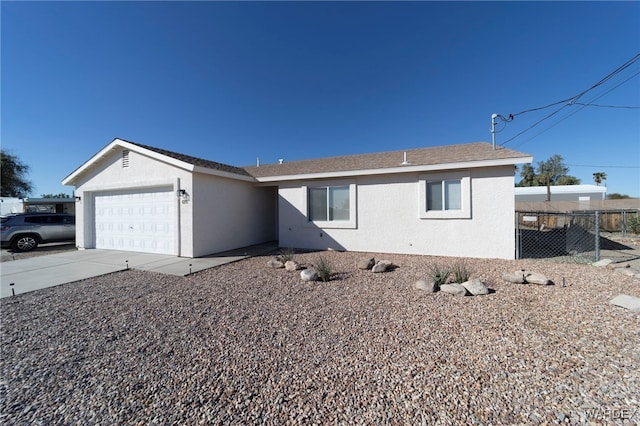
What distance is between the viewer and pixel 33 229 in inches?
425

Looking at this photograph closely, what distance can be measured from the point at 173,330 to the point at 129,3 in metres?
10.4

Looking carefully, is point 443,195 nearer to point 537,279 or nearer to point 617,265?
point 537,279

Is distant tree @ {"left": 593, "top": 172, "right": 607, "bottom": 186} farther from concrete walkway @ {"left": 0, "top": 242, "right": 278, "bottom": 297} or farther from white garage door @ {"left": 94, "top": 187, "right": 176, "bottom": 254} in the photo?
white garage door @ {"left": 94, "top": 187, "right": 176, "bottom": 254}

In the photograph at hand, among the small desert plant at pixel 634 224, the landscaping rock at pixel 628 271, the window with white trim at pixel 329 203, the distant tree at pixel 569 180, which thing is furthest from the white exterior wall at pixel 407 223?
the distant tree at pixel 569 180

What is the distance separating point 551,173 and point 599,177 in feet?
23.8

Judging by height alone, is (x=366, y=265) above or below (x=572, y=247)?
below

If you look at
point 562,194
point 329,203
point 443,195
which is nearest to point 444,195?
point 443,195

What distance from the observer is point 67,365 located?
271 centimetres

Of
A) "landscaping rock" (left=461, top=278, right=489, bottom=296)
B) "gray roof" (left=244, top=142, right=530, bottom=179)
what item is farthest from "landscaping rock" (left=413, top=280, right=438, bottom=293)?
"gray roof" (left=244, top=142, right=530, bottom=179)

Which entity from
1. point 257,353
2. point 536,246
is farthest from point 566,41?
point 257,353

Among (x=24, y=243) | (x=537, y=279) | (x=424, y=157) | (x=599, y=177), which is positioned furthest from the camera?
(x=599, y=177)

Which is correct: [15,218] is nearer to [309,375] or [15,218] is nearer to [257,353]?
[257,353]

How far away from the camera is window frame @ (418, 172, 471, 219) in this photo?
7.93 m

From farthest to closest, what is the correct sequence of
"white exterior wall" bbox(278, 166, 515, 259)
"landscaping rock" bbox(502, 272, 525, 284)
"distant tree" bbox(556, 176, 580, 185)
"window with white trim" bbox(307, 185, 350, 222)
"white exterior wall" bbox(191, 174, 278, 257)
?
"distant tree" bbox(556, 176, 580, 185) → "window with white trim" bbox(307, 185, 350, 222) → "white exterior wall" bbox(191, 174, 278, 257) → "white exterior wall" bbox(278, 166, 515, 259) → "landscaping rock" bbox(502, 272, 525, 284)
